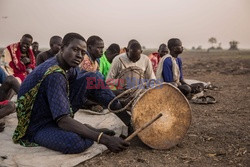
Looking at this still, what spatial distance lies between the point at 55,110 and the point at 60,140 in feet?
1.25

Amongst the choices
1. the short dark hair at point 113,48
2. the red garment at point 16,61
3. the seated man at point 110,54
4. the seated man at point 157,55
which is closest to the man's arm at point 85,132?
the seated man at point 110,54

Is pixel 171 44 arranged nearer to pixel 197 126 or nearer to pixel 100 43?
pixel 100 43

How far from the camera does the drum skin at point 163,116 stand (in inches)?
123

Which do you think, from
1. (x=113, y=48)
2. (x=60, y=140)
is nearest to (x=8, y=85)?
(x=60, y=140)

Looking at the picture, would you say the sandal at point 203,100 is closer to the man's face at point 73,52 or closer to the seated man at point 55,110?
the seated man at point 55,110

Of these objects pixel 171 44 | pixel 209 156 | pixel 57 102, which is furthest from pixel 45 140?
pixel 171 44

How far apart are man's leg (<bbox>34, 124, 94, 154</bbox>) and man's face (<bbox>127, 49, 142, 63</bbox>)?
2332mm

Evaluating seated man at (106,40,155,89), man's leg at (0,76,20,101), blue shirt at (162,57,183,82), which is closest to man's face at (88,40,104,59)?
seated man at (106,40,155,89)

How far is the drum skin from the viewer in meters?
3.11

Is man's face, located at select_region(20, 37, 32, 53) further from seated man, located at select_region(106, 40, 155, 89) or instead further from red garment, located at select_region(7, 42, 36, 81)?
seated man, located at select_region(106, 40, 155, 89)

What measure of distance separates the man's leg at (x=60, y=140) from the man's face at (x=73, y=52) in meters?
0.68

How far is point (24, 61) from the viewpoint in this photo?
6.47 metres

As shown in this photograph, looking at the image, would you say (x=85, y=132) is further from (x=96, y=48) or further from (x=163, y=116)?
(x=96, y=48)

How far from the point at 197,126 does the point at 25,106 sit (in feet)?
8.76
